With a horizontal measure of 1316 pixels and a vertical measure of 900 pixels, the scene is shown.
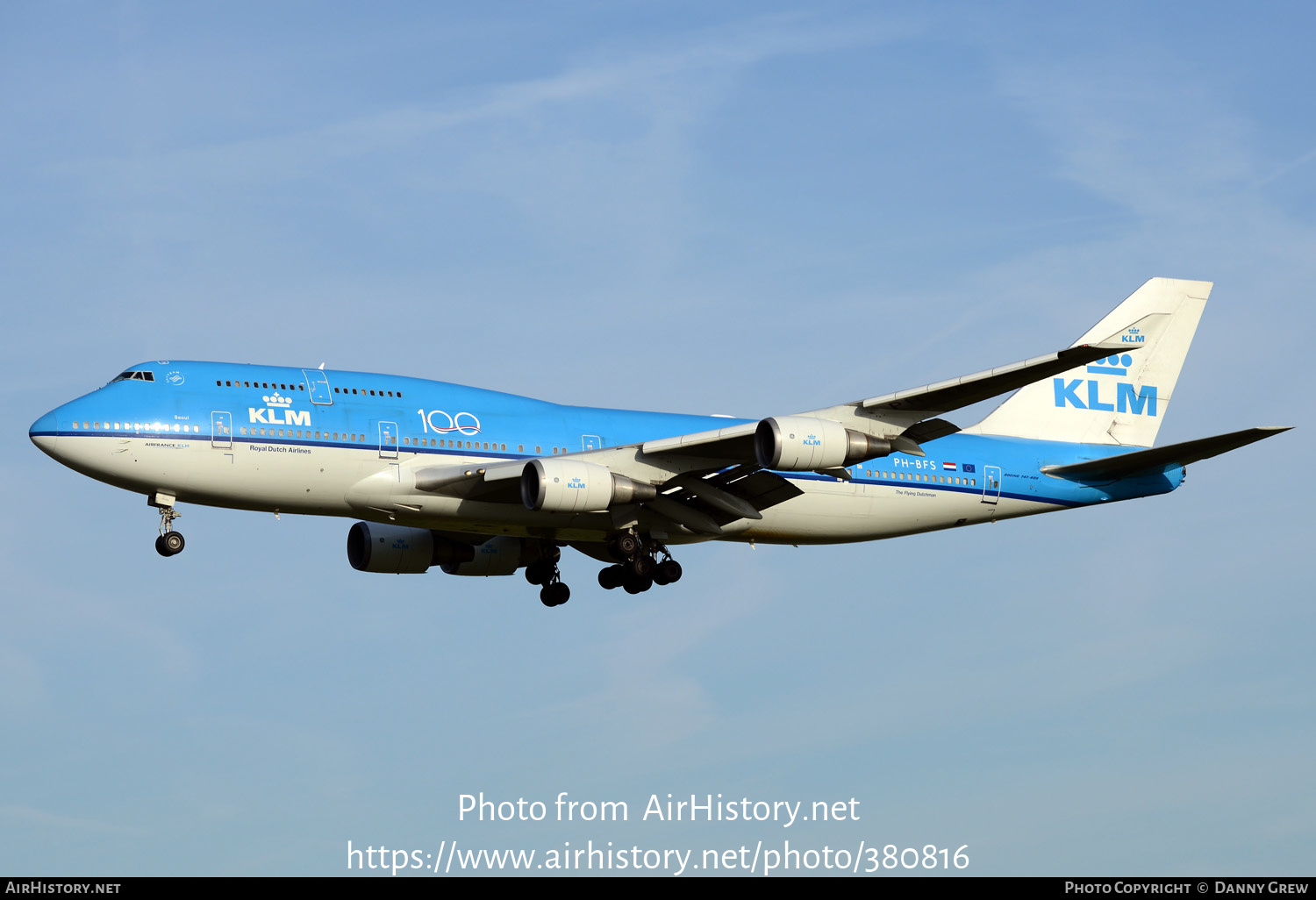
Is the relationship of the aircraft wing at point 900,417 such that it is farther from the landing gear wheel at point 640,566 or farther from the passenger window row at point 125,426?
the passenger window row at point 125,426

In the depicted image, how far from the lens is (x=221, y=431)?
35812 mm

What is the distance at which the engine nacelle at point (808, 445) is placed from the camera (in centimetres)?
3516

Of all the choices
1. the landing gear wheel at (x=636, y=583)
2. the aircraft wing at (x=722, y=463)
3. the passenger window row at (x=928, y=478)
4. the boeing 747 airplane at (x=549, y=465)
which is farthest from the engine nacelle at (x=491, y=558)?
the passenger window row at (x=928, y=478)

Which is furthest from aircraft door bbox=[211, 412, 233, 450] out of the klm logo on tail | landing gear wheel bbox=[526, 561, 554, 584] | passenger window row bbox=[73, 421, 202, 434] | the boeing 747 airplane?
the klm logo on tail

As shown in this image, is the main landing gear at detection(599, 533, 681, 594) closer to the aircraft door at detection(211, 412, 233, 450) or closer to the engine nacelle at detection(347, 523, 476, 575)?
the engine nacelle at detection(347, 523, 476, 575)

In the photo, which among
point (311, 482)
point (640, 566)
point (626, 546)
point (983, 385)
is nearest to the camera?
point (983, 385)

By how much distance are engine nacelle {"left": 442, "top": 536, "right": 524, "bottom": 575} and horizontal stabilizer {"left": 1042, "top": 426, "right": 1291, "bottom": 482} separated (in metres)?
15.0

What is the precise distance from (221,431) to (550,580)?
1154cm

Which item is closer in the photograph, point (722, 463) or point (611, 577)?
point (722, 463)

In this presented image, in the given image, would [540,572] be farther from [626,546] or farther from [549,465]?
[549,465]

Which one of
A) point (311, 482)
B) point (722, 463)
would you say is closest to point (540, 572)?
point (722, 463)

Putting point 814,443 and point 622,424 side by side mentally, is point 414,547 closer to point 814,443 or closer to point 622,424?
point 622,424

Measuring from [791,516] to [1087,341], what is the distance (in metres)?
11.6
